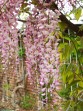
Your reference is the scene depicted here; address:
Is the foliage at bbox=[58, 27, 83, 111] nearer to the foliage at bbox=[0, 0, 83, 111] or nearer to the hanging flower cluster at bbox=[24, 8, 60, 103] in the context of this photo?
the foliage at bbox=[0, 0, 83, 111]

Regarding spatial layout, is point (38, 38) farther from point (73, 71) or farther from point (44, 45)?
point (73, 71)

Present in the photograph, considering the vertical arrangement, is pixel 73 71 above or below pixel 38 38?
below

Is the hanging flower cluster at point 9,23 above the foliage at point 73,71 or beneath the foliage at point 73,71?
above

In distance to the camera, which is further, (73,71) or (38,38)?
(73,71)

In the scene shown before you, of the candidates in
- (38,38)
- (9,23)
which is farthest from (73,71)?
(9,23)

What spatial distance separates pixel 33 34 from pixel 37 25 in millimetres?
88

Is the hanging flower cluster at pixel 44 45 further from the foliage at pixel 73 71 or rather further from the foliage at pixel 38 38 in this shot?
the foliage at pixel 73 71

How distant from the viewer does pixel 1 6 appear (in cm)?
121

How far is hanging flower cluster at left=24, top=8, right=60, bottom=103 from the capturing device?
1.19 metres

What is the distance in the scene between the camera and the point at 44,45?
1251 mm

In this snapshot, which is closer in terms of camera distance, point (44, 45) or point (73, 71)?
point (44, 45)

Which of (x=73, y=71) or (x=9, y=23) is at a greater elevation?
(x=9, y=23)

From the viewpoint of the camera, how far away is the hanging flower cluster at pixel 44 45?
119 centimetres

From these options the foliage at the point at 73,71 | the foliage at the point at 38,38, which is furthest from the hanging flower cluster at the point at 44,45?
the foliage at the point at 73,71
